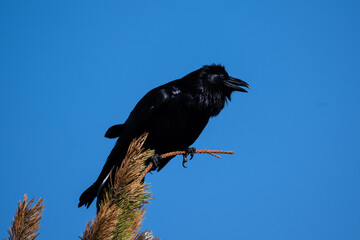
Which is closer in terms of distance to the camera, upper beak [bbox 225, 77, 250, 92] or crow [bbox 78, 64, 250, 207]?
crow [bbox 78, 64, 250, 207]

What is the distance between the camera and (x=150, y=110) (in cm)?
505

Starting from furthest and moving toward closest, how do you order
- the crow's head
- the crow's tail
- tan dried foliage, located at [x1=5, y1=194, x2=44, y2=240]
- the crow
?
the crow's head
the crow
the crow's tail
tan dried foliage, located at [x1=5, y1=194, x2=44, y2=240]

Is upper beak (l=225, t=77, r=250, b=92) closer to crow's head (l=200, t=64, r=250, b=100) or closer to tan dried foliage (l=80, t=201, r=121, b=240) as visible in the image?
crow's head (l=200, t=64, r=250, b=100)

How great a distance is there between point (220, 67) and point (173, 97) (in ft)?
4.09

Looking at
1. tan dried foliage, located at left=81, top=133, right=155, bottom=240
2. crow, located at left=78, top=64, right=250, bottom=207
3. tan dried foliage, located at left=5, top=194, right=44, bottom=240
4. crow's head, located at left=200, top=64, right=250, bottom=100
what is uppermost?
crow's head, located at left=200, top=64, right=250, bottom=100

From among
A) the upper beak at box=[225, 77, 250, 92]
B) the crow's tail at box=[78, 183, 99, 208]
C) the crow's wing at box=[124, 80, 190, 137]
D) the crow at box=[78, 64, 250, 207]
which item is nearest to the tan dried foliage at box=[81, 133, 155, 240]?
the crow's tail at box=[78, 183, 99, 208]

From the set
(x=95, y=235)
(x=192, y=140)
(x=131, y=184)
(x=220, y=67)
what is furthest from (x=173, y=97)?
(x=95, y=235)

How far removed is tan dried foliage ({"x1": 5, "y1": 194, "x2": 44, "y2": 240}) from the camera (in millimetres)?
1599

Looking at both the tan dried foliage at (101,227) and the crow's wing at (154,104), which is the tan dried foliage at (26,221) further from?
the crow's wing at (154,104)

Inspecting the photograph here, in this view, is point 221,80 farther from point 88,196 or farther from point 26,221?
point 26,221

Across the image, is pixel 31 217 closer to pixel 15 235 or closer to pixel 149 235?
pixel 15 235

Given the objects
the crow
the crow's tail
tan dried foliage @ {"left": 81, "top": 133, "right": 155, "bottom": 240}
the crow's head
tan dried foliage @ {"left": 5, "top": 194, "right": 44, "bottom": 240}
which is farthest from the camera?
the crow's head

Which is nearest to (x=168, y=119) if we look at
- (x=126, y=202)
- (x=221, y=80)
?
(x=221, y=80)

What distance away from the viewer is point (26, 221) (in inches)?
64.2
